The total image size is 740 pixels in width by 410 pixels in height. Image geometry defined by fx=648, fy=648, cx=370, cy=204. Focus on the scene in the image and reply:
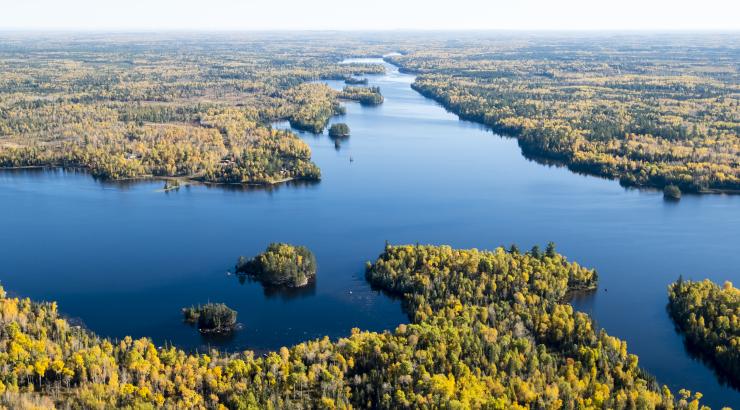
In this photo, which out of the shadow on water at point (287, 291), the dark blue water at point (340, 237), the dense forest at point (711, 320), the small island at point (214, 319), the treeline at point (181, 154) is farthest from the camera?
the treeline at point (181, 154)

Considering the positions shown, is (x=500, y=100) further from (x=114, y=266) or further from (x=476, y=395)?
(x=476, y=395)

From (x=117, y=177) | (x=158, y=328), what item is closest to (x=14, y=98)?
(x=117, y=177)

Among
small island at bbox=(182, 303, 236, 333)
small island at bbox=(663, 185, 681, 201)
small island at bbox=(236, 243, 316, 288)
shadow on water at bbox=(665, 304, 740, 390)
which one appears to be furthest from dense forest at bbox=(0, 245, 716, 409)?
small island at bbox=(663, 185, 681, 201)

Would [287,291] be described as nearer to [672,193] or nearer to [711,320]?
[711,320]

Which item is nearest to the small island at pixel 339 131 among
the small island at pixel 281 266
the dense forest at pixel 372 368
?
the small island at pixel 281 266

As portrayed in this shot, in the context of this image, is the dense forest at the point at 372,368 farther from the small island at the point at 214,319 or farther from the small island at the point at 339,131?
the small island at the point at 339,131
